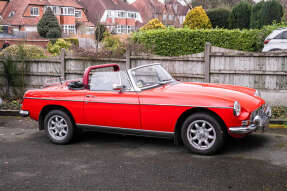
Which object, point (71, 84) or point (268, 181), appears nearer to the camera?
point (268, 181)

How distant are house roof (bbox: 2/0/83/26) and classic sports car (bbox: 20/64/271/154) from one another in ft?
164

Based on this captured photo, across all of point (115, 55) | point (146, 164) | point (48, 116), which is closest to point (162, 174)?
point (146, 164)

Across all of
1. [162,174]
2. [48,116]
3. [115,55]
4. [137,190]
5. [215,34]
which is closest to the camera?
[137,190]

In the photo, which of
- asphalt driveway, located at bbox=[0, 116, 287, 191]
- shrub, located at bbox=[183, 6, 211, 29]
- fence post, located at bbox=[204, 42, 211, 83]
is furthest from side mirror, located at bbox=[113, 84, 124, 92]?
shrub, located at bbox=[183, 6, 211, 29]

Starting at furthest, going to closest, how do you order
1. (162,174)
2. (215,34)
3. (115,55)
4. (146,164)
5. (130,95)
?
(215,34) < (115,55) < (130,95) < (146,164) < (162,174)

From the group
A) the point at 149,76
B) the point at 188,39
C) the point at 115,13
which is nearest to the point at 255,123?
the point at 149,76

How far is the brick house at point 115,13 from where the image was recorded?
6575 cm

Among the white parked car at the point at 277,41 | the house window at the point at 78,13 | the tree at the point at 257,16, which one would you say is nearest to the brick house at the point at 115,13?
the house window at the point at 78,13

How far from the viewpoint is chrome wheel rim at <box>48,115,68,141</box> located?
7234 millimetres

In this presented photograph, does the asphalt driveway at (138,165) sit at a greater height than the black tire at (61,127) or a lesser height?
lesser

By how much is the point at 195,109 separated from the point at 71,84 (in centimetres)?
267

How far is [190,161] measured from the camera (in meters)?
5.84

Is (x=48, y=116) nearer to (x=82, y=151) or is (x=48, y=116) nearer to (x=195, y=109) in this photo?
(x=82, y=151)

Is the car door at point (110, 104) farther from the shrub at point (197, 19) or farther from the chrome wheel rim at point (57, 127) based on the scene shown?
the shrub at point (197, 19)
